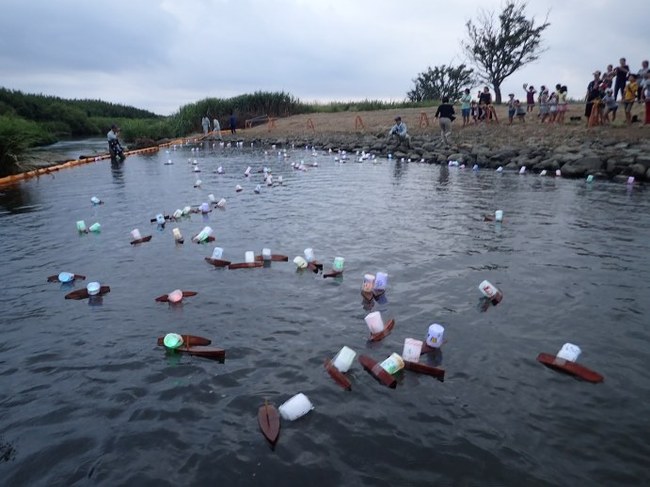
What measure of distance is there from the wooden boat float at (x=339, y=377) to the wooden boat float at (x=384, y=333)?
0.81m

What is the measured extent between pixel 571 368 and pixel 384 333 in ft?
6.91

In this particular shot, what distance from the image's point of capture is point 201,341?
5.36 metres

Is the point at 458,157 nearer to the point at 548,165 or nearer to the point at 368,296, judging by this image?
the point at 548,165

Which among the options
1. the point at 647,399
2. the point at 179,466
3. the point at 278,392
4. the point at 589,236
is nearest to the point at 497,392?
the point at 647,399

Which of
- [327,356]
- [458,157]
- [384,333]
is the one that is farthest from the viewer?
[458,157]

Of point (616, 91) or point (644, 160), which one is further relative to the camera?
point (616, 91)

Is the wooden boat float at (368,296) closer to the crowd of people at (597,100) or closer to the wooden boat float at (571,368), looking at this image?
the wooden boat float at (571,368)

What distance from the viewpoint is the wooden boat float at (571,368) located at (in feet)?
15.3

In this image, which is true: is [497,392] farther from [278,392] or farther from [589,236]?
[589,236]

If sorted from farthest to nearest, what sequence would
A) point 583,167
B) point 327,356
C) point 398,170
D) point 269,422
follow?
point 398,170 < point 583,167 < point 327,356 < point 269,422

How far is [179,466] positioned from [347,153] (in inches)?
1115

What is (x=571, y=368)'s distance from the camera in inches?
187

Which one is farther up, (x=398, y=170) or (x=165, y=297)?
(x=398, y=170)

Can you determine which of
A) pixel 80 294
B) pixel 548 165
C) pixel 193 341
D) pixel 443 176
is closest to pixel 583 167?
pixel 548 165
